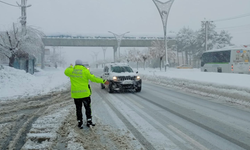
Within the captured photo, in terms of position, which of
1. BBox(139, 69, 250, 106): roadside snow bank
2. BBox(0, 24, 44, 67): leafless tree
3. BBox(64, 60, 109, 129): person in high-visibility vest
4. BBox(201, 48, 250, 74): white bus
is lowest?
BBox(139, 69, 250, 106): roadside snow bank

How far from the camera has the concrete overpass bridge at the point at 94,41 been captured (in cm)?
6234

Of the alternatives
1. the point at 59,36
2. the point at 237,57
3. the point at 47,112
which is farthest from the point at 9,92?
the point at 59,36

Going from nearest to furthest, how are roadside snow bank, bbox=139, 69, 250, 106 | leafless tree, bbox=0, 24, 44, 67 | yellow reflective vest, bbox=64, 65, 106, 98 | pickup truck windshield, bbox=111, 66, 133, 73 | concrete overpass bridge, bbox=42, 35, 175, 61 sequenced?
yellow reflective vest, bbox=64, 65, 106, 98 → roadside snow bank, bbox=139, 69, 250, 106 → pickup truck windshield, bbox=111, 66, 133, 73 → leafless tree, bbox=0, 24, 44, 67 → concrete overpass bridge, bbox=42, 35, 175, 61

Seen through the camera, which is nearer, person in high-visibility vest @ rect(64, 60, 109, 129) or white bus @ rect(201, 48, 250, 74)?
person in high-visibility vest @ rect(64, 60, 109, 129)

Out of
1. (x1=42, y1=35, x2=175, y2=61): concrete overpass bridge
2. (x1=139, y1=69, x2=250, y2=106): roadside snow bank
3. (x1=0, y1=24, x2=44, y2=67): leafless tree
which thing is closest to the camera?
(x1=139, y1=69, x2=250, y2=106): roadside snow bank

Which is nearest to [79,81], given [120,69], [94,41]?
[120,69]

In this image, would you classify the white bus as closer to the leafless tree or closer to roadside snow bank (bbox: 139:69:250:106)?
roadside snow bank (bbox: 139:69:250:106)

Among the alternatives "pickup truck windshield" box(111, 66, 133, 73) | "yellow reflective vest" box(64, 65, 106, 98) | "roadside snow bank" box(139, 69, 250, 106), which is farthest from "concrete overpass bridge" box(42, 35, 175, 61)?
"yellow reflective vest" box(64, 65, 106, 98)

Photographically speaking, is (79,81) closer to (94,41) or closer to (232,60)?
(232,60)

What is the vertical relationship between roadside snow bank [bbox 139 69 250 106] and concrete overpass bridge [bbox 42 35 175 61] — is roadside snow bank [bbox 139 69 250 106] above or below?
below

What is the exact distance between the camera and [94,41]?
64.9 meters

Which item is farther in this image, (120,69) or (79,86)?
(120,69)

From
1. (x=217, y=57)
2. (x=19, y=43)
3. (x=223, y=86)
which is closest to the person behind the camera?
(x=223, y=86)

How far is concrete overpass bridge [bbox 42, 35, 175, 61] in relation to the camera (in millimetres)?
62344
